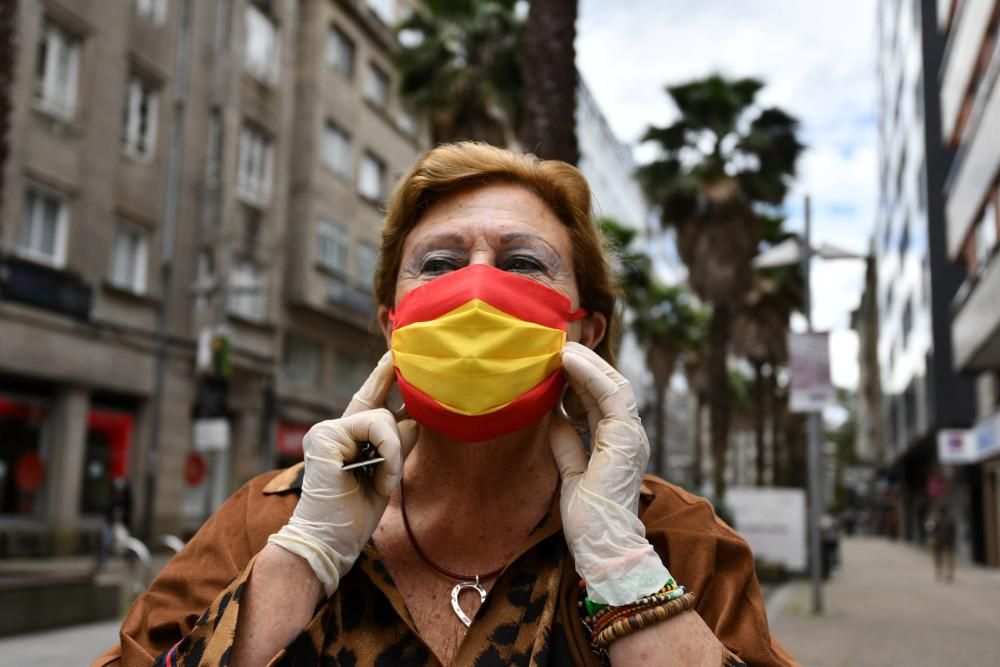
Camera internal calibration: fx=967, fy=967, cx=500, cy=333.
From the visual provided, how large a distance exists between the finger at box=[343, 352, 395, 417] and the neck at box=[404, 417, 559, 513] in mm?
148

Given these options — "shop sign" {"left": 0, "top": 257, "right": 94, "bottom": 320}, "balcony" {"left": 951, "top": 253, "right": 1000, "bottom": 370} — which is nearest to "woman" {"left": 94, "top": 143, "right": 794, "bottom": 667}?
"shop sign" {"left": 0, "top": 257, "right": 94, "bottom": 320}

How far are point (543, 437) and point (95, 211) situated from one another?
65.3ft

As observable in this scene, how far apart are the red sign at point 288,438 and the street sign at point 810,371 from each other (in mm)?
17234

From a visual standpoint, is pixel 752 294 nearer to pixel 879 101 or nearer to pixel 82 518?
pixel 82 518

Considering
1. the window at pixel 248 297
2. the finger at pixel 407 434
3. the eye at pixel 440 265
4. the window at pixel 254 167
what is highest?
the window at pixel 254 167

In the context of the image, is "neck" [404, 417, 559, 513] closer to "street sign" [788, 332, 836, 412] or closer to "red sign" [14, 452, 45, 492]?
"street sign" [788, 332, 836, 412]

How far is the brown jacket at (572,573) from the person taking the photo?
1.86 m

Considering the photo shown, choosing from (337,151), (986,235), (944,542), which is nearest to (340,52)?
(337,151)

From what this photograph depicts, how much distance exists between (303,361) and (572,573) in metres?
28.3

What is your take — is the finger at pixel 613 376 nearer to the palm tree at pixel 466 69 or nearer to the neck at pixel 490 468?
the neck at pixel 490 468

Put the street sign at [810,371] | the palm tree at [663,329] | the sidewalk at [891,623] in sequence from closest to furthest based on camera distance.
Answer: the sidewalk at [891,623] → the street sign at [810,371] → the palm tree at [663,329]

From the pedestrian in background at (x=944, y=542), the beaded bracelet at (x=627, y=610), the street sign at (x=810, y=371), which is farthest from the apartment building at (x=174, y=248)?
the pedestrian in background at (x=944, y=542)

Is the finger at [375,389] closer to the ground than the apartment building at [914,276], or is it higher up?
closer to the ground

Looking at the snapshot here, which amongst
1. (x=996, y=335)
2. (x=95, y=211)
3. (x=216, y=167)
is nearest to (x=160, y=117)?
(x=216, y=167)
